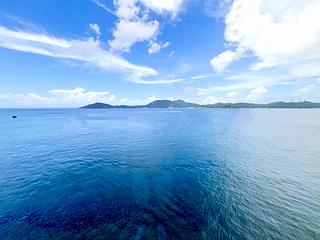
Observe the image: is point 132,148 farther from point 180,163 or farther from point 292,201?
point 292,201

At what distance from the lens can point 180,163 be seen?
35.3 meters

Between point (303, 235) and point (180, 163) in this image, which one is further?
point (180, 163)

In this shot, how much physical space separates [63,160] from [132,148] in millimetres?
16021

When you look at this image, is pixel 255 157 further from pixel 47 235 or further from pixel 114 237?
pixel 47 235

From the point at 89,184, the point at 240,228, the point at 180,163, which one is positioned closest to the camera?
the point at 240,228

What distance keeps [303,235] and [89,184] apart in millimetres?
26449

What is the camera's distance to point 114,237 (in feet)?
53.6

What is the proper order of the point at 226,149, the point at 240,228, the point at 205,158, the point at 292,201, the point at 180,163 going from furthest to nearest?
the point at 226,149
the point at 205,158
the point at 180,163
the point at 292,201
the point at 240,228

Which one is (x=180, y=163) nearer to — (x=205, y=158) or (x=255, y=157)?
(x=205, y=158)

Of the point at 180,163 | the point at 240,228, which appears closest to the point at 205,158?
the point at 180,163

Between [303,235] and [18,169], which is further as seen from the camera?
[18,169]

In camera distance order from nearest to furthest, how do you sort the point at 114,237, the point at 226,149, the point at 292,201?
1. the point at 114,237
2. the point at 292,201
3. the point at 226,149

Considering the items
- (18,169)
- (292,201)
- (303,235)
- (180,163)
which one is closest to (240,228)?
(303,235)

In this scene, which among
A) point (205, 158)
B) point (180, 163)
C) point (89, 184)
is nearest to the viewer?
point (89, 184)
